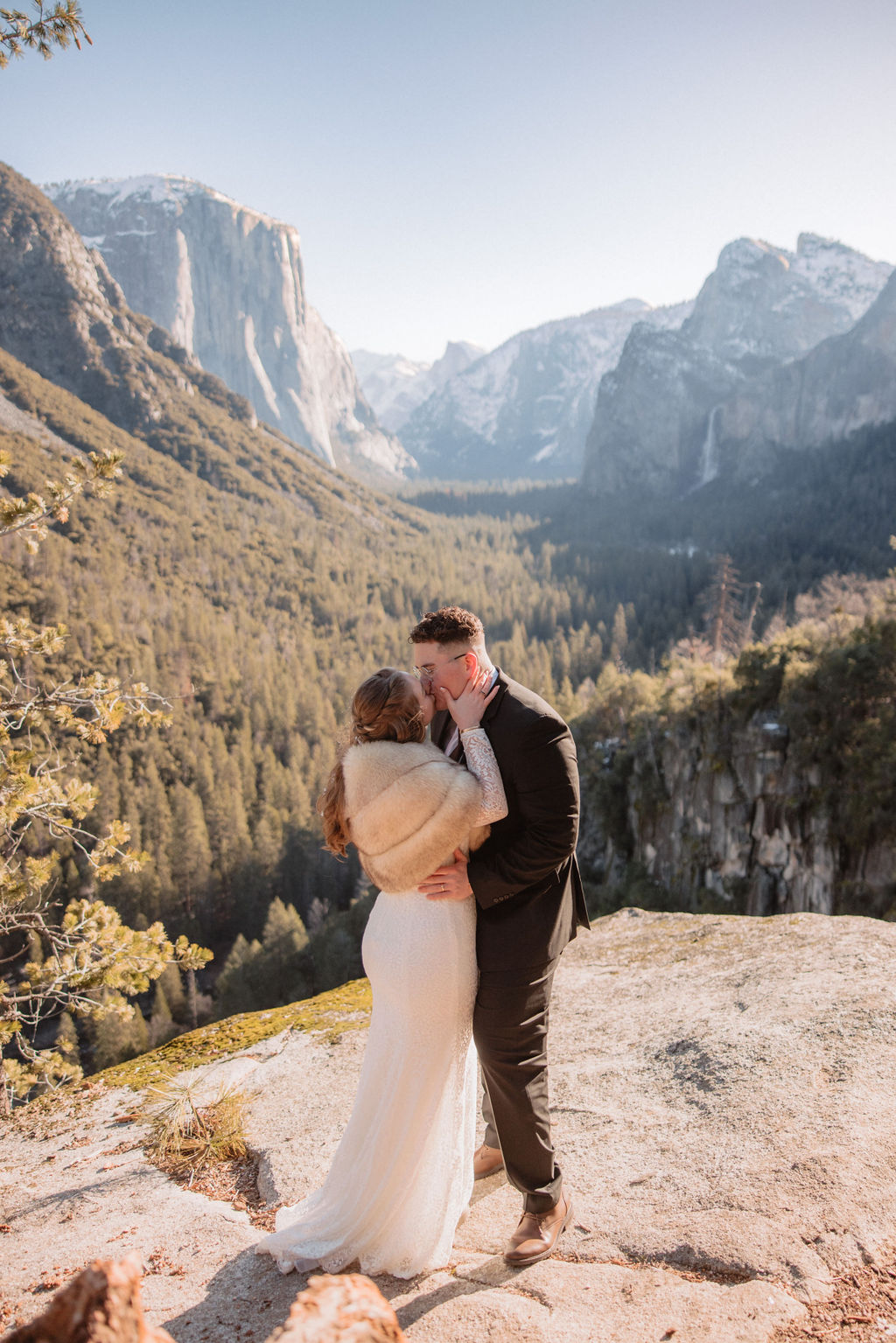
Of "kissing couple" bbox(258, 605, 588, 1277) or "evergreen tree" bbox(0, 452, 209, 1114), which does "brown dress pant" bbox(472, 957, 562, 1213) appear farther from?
"evergreen tree" bbox(0, 452, 209, 1114)

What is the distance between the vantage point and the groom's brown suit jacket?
2.66 m

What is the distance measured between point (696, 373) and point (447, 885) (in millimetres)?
200832

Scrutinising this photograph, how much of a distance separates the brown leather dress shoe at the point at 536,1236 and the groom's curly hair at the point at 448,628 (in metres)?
2.42

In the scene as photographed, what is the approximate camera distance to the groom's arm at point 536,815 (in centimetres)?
264

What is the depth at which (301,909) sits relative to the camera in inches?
1802

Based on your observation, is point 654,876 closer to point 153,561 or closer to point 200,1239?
point 200,1239

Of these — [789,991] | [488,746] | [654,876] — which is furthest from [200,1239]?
[654,876]

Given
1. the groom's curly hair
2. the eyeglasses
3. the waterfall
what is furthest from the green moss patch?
the waterfall

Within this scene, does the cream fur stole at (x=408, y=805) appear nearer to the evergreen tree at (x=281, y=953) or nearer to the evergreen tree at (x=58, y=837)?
the evergreen tree at (x=58, y=837)

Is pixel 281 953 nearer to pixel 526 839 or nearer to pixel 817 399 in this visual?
pixel 526 839

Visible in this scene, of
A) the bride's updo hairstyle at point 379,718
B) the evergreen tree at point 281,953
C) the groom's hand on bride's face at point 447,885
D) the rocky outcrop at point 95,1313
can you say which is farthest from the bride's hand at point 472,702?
the evergreen tree at point 281,953

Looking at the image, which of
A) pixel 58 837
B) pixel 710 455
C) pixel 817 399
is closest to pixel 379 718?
pixel 58 837

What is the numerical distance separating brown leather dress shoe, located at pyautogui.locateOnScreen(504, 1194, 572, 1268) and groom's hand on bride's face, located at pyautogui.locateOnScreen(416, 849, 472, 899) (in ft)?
4.68

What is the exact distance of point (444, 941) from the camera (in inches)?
109
